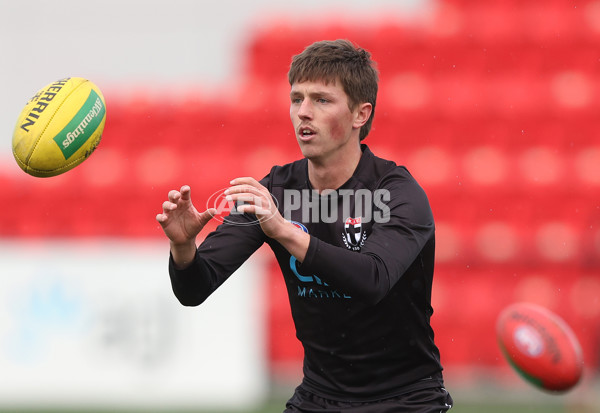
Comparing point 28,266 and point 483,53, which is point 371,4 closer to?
point 483,53

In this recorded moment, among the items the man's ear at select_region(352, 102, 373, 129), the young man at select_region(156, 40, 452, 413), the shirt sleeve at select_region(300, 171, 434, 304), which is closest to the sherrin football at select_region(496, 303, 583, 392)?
the young man at select_region(156, 40, 452, 413)

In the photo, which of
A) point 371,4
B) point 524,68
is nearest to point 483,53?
point 524,68

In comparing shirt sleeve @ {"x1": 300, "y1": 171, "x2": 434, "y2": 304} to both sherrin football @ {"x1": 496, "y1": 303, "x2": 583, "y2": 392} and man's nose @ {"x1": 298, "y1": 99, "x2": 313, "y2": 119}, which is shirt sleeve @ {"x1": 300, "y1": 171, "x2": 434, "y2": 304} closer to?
man's nose @ {"x1": 298, "y1": 99, "x2": 313, "y2": 119}

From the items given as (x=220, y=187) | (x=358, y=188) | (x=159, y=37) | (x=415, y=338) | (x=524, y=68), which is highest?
(x=159, y=37)

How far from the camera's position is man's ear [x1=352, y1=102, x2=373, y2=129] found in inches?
157

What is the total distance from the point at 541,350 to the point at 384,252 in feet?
7.22

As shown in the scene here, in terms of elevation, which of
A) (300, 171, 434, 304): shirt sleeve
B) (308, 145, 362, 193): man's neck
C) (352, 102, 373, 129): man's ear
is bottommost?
(300, 171, 434, 304): shirt sleeve

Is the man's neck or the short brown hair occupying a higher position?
the short brown hair

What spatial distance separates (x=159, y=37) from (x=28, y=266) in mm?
9130

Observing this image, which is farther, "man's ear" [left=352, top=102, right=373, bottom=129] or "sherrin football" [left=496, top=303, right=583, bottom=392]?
"sherrin football" [left=496, top=303, right=583, bottom=392]

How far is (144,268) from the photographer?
30.8ft

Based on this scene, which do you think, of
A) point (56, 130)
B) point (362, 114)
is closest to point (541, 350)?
point (362, 114)

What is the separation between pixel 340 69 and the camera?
12.8 feet

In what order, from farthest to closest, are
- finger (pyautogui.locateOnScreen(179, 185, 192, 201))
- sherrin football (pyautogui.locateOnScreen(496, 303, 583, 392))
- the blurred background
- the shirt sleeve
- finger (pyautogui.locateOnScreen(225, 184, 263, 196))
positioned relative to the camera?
the blurred background → sherrin football (pyautogui.locateOnScreen(496, 303, 583, 392)) → finger (pyautogui.locateOnScreen(179, 185, 192, 201)) → the shirt sleeve → finger (pyautogui.locateOnScreen(225, 184, 263, 196))
